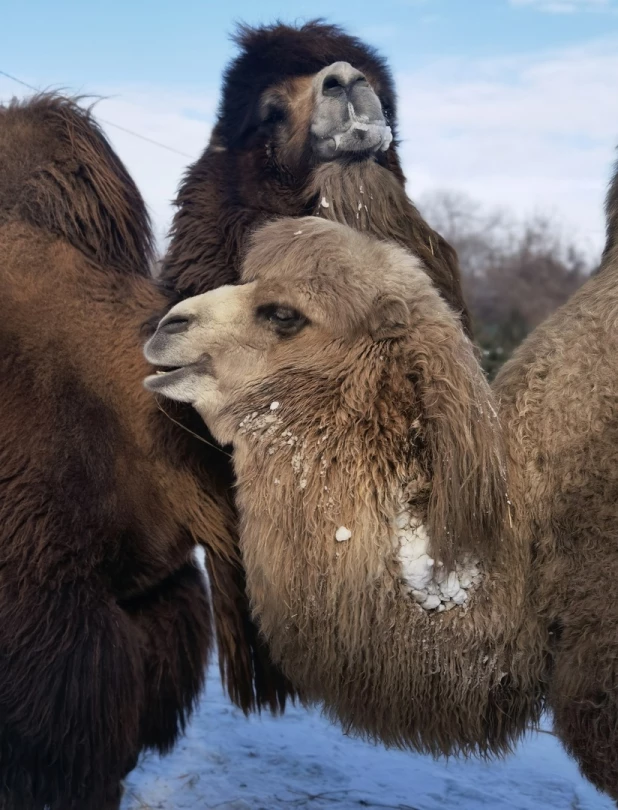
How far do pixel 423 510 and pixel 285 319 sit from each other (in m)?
0.79

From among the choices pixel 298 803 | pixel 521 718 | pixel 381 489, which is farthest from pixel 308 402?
pixel 298 803

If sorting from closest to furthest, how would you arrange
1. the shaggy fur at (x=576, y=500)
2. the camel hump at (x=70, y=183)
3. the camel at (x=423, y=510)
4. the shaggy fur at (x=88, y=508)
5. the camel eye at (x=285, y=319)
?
the shaggy fur at (x=576, y=500) → the camel at (x=423, y=510) → the camel eye at (x=285, y=319) → the shaggy fur at (x=88, y=508) → the camel hump at (x=70, y=183)

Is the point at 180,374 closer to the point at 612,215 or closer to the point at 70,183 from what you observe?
the point at 70,183

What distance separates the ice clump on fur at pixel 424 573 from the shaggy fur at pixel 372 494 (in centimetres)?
3

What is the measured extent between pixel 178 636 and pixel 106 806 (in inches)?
28.2

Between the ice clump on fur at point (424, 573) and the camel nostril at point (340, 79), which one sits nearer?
the ice clump on fur at point (424, 573)

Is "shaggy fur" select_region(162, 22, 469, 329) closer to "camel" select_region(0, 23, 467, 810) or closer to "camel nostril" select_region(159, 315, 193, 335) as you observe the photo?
"camel" select_region(0, 23, 467, 810)

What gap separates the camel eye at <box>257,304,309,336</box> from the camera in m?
2.96

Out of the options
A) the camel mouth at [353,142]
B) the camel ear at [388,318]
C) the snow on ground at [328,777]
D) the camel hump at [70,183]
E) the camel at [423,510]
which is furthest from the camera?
the snow on ground at [328,777]

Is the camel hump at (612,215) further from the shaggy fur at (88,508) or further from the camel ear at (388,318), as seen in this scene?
the shaggy fur at (88,508)

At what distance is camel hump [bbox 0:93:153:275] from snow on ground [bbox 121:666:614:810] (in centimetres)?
263

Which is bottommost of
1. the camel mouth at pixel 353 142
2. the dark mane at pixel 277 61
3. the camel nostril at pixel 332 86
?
the camel mouth at pixel 353 142

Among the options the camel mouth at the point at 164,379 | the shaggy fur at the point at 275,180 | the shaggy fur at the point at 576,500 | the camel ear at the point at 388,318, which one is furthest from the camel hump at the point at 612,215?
the camel mouth at the point at 164,379

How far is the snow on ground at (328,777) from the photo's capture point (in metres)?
4.46
